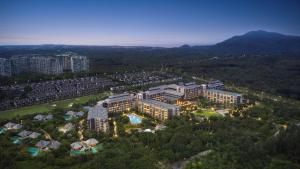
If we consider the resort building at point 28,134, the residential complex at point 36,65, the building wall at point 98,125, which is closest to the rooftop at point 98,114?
the building wall at point 98,125

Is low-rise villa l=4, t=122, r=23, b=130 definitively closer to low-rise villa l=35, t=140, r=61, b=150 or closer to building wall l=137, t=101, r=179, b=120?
low-rise villa l=35, t=140, r=61, b=150

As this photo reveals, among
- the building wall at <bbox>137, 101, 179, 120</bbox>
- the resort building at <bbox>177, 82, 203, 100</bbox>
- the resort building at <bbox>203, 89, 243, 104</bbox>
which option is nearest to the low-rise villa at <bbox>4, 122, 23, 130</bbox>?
the building wall at <bbox>137, 101, 179, 120</bbox>

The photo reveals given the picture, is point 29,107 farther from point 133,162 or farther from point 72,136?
point 133,162

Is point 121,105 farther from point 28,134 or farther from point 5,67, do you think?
point 5,67

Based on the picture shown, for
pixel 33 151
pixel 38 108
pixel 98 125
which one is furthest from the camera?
pixel 38 108

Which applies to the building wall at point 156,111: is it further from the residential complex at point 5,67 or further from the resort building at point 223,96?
the residential complex at point 5,67

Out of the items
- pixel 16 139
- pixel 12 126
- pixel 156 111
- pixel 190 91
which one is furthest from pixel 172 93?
pixel 16 139

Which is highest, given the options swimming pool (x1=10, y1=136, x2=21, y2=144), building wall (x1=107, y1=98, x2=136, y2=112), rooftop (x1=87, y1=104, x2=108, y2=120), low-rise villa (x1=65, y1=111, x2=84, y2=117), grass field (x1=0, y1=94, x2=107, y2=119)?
rooftop (x1=87, y1=104, x2=108, y2=120)
